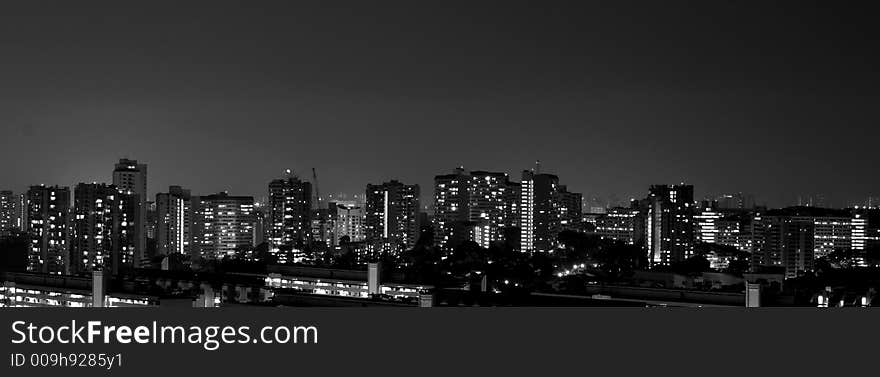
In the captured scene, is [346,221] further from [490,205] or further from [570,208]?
[570,208]

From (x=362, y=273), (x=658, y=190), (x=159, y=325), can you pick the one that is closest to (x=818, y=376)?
(x=159, y=325)

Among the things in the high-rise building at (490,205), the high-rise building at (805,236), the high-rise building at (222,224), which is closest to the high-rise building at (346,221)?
the high-rise building at (222,224)

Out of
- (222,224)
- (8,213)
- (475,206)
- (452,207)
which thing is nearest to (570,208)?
(475,206)

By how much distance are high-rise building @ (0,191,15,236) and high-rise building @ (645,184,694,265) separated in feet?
40.2

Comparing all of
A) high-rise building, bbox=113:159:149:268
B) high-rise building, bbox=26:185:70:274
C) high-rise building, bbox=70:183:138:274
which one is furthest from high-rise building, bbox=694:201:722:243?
high-rise building, bbox=26:185:70:274

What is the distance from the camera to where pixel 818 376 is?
79.5 inches

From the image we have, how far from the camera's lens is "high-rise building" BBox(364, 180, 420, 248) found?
71.1 feet

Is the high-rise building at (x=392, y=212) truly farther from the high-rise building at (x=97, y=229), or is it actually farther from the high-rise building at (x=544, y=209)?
the high-rise building at (x=97, y=229)

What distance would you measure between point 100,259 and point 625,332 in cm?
1489

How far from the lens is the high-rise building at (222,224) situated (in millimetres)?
21969

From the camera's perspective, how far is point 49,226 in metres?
15.9

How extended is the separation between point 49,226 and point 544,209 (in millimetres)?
10802

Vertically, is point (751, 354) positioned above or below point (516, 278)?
above

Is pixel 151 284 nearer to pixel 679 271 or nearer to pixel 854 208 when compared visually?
pixel 679 271
